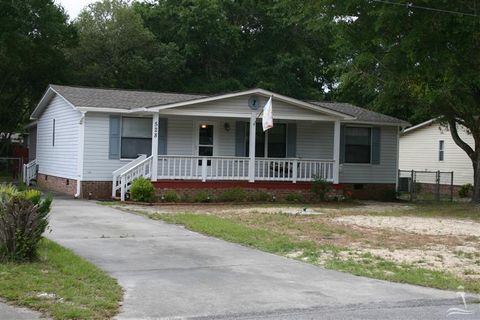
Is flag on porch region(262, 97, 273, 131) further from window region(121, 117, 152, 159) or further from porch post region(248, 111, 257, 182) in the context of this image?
window region(121, 117, 152, 159)

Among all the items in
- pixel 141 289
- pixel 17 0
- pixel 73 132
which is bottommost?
pixel 141 289

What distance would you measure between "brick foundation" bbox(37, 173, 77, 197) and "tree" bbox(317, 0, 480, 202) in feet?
35.4

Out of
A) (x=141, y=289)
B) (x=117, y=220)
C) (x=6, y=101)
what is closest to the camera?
(x=141, y=289)

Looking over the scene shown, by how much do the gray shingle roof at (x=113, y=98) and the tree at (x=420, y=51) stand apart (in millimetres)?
6086

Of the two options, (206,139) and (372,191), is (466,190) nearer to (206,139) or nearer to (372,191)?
(372,191)

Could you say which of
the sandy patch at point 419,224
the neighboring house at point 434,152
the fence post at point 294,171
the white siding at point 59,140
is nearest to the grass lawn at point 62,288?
the sandy patch at point 419,224

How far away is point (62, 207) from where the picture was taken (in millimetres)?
17438

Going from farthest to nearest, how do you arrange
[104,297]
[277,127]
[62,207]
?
[277,127]
[62,207]
[104,297]

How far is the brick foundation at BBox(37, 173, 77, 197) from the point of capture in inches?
884

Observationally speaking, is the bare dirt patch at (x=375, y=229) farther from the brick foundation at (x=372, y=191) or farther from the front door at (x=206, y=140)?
the front door at (x=206, y=140)

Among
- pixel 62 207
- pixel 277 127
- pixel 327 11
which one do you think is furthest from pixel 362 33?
pixel 62 207

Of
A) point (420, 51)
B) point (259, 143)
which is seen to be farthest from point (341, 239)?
point (259, 143)

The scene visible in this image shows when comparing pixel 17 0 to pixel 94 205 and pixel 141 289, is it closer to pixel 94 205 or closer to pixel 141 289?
pixel 94 205

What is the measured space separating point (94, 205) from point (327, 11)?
365 inches
